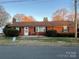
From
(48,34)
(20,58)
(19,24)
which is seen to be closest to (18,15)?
(19,24)

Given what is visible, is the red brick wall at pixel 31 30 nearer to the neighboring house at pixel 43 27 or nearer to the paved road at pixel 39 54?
the neighboring house at pixel 43 27

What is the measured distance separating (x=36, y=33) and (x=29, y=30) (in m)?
1.93

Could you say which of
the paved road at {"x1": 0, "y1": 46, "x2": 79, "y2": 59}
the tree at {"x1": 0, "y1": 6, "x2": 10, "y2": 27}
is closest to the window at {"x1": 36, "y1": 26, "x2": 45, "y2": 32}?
the tree at {"x1": 0, "y1": 6, "x2": 10, "y2": 27}

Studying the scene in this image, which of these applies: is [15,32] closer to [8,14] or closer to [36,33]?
[36,33]

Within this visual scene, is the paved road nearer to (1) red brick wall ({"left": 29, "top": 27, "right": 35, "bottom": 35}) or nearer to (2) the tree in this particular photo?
(1) red brick wall ({"left": 29, "top": 27, "right": 35, "bottom": 35})

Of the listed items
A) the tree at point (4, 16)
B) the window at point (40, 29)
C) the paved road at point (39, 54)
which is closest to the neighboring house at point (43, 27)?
the window at point (40, 29)

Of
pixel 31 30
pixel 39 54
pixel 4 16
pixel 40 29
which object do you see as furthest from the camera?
pixel 4 16

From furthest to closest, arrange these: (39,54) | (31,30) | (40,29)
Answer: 1. (31,30)
2. (40,29)
3. (39,54)

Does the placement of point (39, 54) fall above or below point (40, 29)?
below

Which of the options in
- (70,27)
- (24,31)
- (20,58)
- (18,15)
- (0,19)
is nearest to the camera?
(20,58)

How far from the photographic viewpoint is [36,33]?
64.2 meters

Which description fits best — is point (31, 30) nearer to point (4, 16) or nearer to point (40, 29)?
point (40, 29)

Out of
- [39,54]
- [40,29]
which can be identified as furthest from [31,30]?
[39,54]

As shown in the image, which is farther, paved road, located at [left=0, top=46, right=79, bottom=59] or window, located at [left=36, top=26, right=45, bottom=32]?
window, located at [left=36, top=26, right=45, bottom=32]
